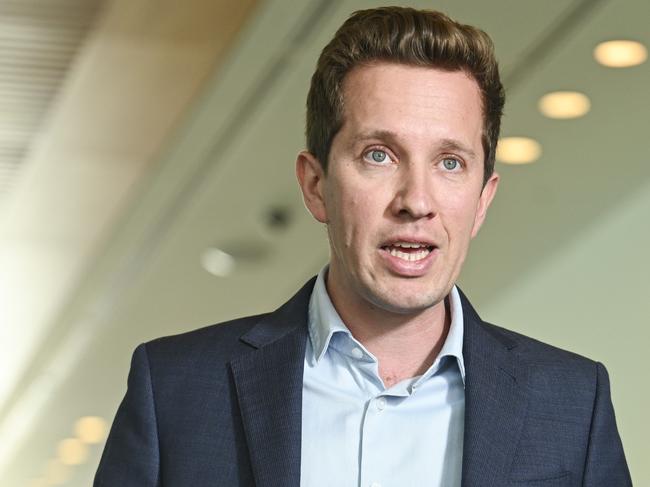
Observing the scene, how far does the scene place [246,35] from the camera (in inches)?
Result: 185

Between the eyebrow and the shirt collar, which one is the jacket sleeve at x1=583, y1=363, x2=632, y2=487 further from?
the eyebrow

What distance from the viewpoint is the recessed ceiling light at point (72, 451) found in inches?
330

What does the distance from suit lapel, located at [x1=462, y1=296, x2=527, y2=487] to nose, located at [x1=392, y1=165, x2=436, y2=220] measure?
244mm

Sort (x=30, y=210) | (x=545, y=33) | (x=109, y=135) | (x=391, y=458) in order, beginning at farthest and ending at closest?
(x=30, y=210)
(x=109, y=135)
(x=545, y=33)
(x=391, y=458)

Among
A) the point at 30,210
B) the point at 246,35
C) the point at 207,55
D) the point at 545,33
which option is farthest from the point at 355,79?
the point at 30,210

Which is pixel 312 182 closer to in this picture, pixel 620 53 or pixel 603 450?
pixel 603 450

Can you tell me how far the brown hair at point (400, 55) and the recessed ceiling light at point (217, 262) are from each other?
4.12m

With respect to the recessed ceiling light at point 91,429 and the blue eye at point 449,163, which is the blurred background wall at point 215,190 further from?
the blue eye at point 449,163

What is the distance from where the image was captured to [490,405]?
2.09 meters

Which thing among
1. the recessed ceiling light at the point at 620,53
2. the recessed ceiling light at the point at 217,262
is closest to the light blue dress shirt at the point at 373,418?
the recessed ceiling light at the point at 620,53

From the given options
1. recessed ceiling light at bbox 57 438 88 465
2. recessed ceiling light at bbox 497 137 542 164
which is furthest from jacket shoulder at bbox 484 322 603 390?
recessed ceiling light at bbox 57 438 88 465

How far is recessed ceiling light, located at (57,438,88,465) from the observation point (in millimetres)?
8375

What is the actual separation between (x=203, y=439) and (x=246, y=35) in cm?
276

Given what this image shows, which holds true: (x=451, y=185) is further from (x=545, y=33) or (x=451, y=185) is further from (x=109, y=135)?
(x=109, y=135)
